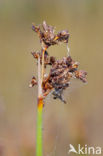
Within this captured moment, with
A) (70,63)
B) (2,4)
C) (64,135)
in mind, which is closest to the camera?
(70,63)

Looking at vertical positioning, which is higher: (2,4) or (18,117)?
(2,4)

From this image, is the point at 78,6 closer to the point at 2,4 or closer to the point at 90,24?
the point at 90,24

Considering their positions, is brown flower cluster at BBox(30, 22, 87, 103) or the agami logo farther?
the agami logo

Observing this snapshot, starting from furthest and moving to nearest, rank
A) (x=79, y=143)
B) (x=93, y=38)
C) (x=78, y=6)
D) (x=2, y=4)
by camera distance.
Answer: (x=2, y=4), (x=78, y=6), (x=93, y=38), (x=79, y=143)

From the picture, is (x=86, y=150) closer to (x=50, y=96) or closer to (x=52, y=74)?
(x=50, y=96)

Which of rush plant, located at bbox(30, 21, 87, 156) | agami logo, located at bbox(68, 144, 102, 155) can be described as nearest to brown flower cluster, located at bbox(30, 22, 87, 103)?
rush plant, located at bbox(30, 21, 87, 156)

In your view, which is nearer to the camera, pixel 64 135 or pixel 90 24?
pixel 64 135

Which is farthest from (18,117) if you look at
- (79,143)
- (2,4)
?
(2,4)

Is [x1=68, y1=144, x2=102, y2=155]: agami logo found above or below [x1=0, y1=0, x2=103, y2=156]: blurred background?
below

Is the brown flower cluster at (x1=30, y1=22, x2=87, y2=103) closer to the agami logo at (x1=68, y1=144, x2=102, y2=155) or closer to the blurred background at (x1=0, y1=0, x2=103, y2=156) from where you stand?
the blurred background at (x1=0, y1=0, x2=103, y2=156)
